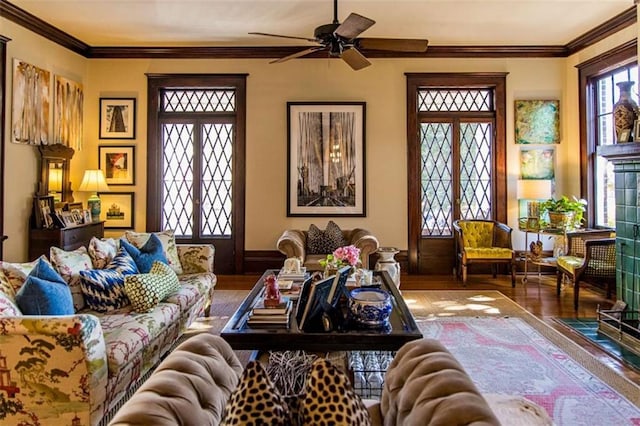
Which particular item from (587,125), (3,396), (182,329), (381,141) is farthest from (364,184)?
(3,396)

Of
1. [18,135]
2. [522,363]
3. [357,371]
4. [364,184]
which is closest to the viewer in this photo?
[357,371]

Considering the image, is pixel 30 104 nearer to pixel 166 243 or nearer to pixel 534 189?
pixel 166 243

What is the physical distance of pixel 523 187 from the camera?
559 cm

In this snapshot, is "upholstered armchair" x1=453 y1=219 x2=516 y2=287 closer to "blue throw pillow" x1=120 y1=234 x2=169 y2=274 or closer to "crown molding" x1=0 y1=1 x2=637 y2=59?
"crown molding" x1=0 y1=1 x2=637 y2=59

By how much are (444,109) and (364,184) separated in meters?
1.60

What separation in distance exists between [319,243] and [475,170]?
259 centimetres

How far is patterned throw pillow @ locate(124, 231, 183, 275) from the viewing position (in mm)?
3787

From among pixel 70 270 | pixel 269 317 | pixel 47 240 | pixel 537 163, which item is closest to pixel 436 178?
pixel 537 163

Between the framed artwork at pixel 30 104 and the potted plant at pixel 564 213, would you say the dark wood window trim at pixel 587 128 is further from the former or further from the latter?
the framed artwork at pixel 30 104

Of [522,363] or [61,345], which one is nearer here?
[61,345]

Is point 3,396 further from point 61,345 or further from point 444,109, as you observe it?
point 444,109

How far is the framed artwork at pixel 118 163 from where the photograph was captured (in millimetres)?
6066

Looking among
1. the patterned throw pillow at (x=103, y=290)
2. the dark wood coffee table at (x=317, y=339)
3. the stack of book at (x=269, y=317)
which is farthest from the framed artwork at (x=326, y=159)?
the dark wood coffee table at (x=317, y=339)

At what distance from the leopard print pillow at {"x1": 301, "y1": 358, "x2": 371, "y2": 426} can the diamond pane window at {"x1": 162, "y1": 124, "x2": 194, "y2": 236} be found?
551 cm
